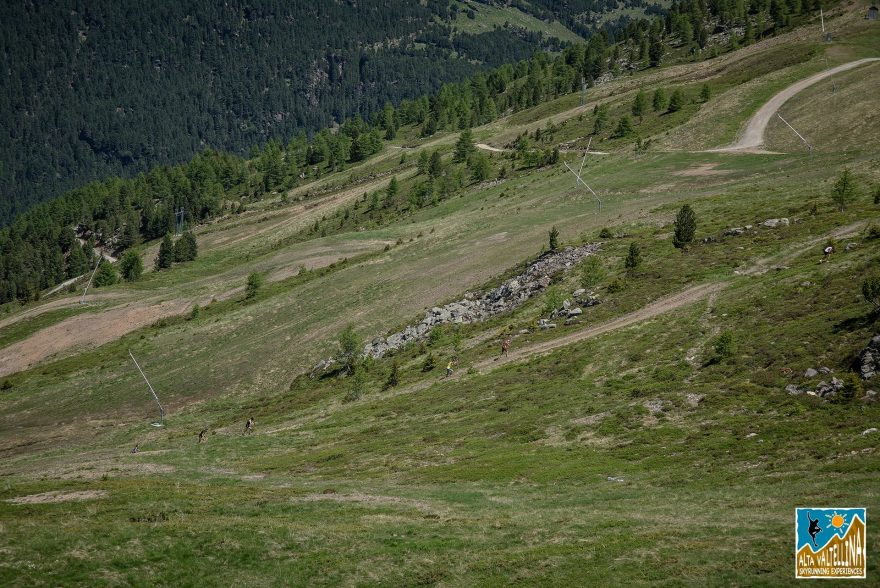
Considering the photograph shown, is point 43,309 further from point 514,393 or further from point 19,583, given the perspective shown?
point 19,583

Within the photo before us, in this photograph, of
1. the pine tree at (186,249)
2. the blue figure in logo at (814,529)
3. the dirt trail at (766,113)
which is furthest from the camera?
the pine tree at (186,249)

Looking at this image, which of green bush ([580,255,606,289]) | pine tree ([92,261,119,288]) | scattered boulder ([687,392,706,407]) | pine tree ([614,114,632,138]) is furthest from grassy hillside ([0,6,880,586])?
pine tree ([92,261,119,288])

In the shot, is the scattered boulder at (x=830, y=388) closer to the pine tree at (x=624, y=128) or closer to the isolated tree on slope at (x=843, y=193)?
the isolated tree on slope at (x=843, y=193)

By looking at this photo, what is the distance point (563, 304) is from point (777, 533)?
187ft

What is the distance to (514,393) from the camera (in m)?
64.6

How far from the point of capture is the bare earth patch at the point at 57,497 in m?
40.9

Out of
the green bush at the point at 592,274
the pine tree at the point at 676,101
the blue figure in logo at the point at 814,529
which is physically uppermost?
the pine tree at the point at 676,101

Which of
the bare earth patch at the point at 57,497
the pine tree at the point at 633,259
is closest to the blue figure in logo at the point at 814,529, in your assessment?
the bare earth patch at the point at 57,497

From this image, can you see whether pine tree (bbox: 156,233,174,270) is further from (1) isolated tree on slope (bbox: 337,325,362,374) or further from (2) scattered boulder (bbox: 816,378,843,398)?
(2) scattered boulder (bbox: 816,378,843,398)

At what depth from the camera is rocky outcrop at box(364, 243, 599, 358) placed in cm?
9231

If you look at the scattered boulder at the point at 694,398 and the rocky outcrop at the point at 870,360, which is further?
the scattered boulder at the point at 694,398

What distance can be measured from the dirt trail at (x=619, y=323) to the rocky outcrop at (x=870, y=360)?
25.2 metres

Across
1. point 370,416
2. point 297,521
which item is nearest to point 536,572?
point 297,521

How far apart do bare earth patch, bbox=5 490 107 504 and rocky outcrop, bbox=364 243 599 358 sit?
49.4 m
